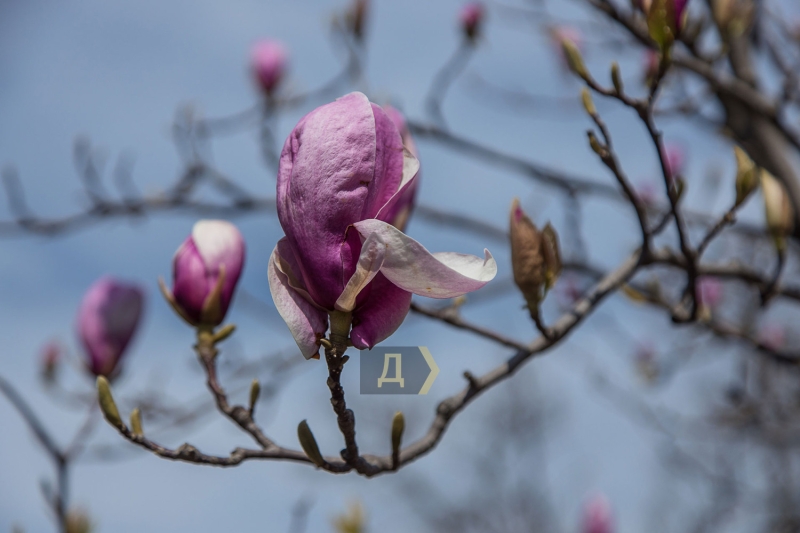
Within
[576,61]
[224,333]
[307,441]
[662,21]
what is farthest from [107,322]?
[662,21]

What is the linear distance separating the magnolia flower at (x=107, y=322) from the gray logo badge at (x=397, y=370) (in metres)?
0.84

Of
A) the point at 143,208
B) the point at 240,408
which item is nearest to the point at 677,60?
the point at 240,408

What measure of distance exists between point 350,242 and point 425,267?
0.09 m

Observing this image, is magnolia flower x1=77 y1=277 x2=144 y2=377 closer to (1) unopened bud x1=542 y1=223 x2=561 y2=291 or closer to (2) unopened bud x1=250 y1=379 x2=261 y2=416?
(2) unopened bud x1=250 y1=379 x2=261 y2=416

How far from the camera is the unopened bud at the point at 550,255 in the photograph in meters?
0.96

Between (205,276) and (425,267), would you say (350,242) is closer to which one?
(425,267)

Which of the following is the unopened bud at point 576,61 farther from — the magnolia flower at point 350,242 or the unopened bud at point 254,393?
the unopened bud at point 254,393

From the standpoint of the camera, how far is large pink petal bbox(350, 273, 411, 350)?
0.64 metres

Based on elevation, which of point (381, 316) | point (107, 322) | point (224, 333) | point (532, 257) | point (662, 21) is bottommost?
point (107, 322)

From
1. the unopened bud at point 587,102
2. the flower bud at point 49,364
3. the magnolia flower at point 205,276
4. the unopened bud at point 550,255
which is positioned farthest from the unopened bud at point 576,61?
the flower bud at point 49,364

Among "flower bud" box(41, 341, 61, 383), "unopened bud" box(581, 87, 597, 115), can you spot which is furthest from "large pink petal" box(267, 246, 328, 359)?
"flower bud" box(41, 341, 61, 383)

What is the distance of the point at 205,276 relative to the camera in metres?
0.96

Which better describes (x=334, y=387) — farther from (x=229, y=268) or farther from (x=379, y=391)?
(x=229, y=268)

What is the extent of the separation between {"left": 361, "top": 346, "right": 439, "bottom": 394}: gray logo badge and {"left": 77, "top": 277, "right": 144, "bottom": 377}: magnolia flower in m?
0.84
